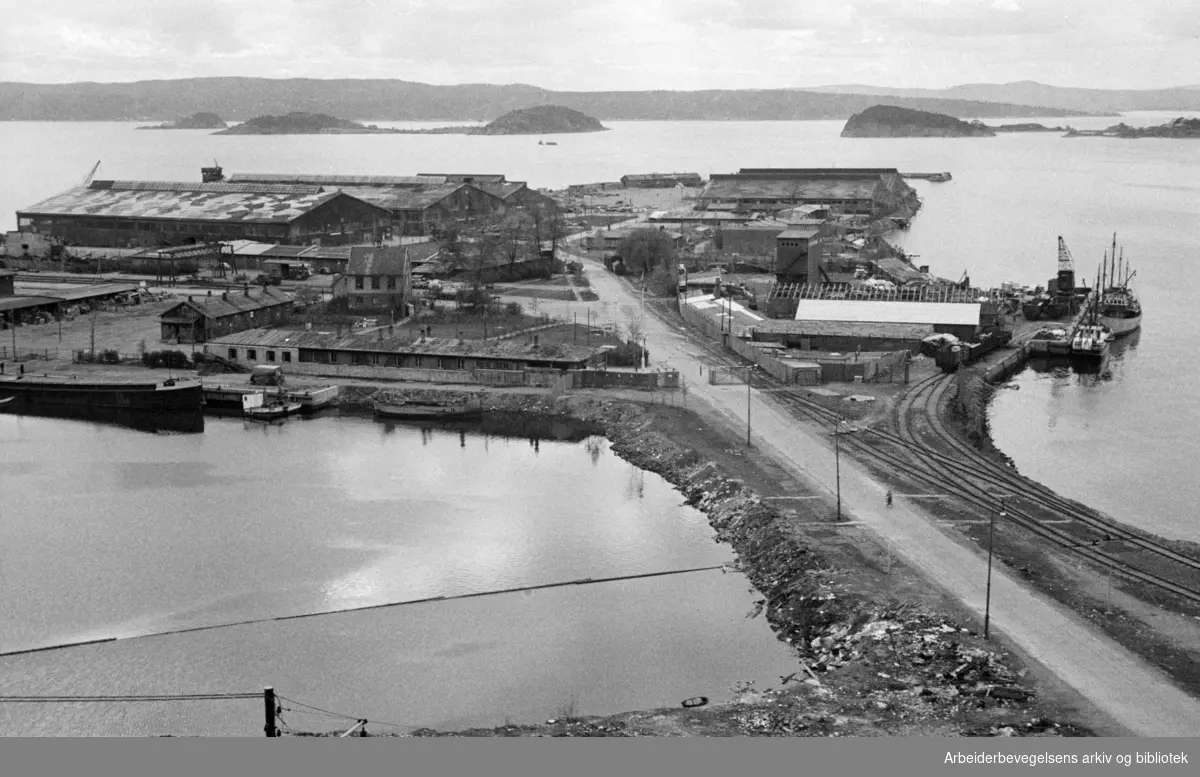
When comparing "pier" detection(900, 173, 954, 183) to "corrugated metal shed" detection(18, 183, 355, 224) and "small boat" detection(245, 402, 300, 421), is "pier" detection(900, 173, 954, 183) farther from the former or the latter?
"small boat" detection(245, 402, 300, 421)

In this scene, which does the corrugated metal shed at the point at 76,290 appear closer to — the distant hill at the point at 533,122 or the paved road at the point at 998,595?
the paved road at the point at 998,595

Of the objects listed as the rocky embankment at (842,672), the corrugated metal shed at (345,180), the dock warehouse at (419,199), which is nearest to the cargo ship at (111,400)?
the rocky embankment at (842,672)

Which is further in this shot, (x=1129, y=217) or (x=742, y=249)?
(x=1129, y=217)

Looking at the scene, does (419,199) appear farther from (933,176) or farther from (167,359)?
(933,176)

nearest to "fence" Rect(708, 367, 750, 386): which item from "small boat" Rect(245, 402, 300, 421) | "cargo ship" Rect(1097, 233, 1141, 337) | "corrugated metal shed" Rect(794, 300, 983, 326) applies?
"corrugated metal shed" Rect(794, 300, 983, 326)

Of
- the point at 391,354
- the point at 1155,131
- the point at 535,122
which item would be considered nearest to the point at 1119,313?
the point at 391,354

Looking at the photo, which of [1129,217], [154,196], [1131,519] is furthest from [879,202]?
[1131,519]

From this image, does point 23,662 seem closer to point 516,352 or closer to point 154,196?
point 516,352
